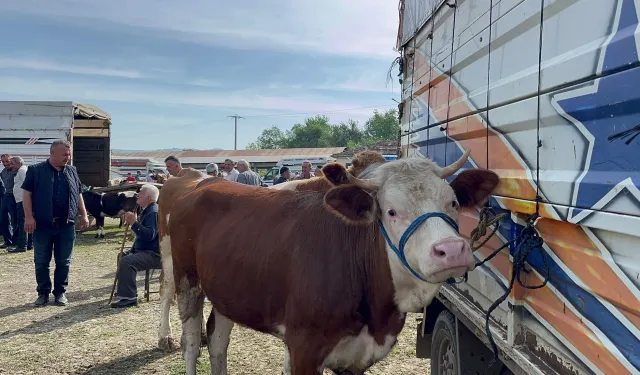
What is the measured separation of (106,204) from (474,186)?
13.7 metres

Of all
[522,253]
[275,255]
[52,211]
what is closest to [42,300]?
[52,211]

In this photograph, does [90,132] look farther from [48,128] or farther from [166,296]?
[166,296]

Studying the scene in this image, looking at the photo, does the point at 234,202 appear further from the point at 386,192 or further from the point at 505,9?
the point at 505,9

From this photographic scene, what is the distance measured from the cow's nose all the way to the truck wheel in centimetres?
125

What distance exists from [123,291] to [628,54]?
6.93 metres

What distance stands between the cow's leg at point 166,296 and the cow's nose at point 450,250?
4034 mm

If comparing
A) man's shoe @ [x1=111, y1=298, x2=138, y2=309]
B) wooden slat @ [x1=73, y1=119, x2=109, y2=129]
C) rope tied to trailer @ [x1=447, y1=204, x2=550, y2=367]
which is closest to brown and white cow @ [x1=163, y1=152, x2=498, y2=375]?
rope tied to trailer @ [x1=447, y1=204, x2=550, y2=367]

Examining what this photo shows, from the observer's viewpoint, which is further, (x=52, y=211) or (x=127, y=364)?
(x=52, y=211)

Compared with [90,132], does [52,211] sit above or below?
below

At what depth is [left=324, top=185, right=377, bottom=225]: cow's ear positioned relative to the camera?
9.46ft

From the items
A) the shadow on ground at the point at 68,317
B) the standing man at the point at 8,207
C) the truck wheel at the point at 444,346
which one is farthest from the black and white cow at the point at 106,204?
the truck wheel at the point at 444,346

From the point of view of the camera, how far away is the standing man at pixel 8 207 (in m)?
12.2

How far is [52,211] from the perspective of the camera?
718 centimetres

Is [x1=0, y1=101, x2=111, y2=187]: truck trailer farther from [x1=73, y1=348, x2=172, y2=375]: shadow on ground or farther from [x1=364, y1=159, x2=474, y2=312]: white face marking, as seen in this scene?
[x1=364, y1=159, x2=474, y2=312]: white face marking
